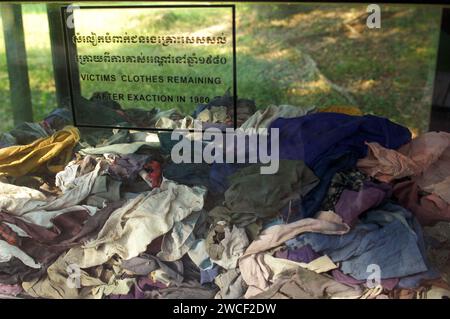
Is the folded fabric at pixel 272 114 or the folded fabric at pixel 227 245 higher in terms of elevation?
the folded fabric at pixel 272 114

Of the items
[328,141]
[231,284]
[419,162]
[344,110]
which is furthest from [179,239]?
[419,162]

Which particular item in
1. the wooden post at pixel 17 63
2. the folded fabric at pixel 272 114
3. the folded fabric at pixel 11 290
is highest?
the wooden post at pixel 17 63

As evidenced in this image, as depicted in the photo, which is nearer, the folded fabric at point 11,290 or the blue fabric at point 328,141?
the blue fabric at point 328,141

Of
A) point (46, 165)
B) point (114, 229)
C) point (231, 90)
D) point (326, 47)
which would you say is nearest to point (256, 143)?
point (231, 90)

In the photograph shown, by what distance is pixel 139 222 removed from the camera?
1.79 metres

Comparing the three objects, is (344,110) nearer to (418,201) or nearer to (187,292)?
(418,201)

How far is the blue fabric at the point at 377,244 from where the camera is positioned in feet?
5.47

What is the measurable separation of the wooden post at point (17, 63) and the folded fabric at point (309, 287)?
41.8 inches

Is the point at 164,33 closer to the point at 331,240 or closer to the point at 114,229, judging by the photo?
the point at 114,229

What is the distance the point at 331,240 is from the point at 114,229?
70 cm

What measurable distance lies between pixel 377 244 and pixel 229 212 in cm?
47

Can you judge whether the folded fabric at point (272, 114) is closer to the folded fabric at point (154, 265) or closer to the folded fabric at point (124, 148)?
the folded fabric at point (124, 148)

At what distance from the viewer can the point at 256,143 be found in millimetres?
1804

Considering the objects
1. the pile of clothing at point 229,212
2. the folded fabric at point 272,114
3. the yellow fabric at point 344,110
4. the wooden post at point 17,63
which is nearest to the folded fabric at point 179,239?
the pile of clothing at point 229,212
